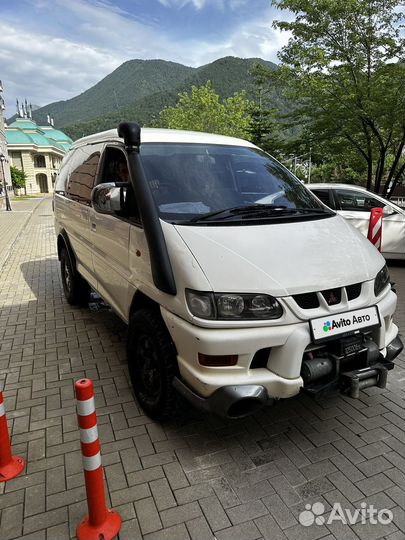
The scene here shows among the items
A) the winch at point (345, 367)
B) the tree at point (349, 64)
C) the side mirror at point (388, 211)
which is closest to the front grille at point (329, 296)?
the winch at point (345, 367)

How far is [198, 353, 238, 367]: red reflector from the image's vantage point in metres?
2.31

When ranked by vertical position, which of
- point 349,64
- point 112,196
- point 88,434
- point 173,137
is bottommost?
point 88,434

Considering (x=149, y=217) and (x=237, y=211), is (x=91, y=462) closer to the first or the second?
(x=149, y=217)

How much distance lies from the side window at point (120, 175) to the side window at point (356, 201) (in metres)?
6.09

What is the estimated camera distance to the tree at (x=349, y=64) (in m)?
10.0

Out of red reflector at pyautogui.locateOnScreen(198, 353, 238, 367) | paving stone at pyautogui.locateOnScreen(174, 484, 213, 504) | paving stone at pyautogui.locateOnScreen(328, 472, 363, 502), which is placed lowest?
paving stone at pyautogui.locateOnScreen(328, 472, 363, 502)

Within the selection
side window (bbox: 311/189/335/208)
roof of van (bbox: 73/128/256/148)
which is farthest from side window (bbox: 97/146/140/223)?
side window (bbox: 311/189/335/208)

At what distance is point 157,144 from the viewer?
329 centimetres

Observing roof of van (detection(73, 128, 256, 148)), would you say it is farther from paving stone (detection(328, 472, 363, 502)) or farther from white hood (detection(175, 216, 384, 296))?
paving stone (detection(328, 472, 363, 502))

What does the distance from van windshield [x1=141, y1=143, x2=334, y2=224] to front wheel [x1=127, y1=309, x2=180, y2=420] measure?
771mm

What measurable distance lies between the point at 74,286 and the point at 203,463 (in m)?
3.69

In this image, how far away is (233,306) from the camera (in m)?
2.30

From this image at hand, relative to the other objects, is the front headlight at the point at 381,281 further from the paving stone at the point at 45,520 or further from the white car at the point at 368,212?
the white car at the point at 368,212

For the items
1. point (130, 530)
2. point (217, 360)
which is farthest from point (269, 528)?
point (217, 360)
